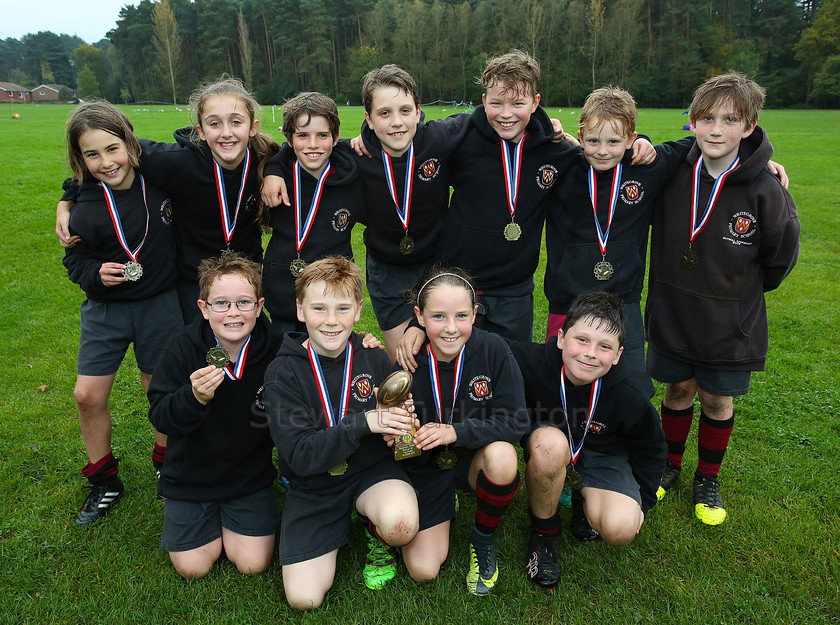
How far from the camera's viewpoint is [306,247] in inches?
145

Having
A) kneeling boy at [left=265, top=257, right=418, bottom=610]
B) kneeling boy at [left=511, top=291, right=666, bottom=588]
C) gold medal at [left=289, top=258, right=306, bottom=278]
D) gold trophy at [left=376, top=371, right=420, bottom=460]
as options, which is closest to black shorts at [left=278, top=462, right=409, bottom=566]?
kneeling boy at [left=265, top=257, right=418, bottom=610]

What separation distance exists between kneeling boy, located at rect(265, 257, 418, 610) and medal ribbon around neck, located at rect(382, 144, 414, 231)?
83 cm

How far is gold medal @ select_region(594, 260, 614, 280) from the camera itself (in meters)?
3.59

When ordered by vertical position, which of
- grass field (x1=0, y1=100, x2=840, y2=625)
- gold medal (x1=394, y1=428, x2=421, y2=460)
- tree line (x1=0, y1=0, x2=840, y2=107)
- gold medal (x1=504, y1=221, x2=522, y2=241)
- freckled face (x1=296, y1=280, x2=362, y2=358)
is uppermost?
tree line (x1=0, y1=0, x2=840, y2=107)

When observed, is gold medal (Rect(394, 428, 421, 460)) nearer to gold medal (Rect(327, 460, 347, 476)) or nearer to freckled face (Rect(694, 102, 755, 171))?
gold medal (Rect(327, 460, 347, 476))

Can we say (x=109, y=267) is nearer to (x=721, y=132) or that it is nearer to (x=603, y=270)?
(x=603, y=270)

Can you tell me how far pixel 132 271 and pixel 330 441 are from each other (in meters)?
1.65

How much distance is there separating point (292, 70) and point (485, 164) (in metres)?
76.6

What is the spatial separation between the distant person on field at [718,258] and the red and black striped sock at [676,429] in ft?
0.47

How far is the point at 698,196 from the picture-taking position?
11.5ft

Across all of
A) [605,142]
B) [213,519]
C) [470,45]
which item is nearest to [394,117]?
[605,142]

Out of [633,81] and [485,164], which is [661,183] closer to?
[485,164]

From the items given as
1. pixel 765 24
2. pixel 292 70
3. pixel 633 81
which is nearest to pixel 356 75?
pixel 292 70

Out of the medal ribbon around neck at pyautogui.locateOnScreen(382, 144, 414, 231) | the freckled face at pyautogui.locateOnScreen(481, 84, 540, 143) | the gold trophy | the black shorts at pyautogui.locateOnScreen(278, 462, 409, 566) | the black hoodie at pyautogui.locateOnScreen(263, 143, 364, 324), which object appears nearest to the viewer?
the gold trophy
